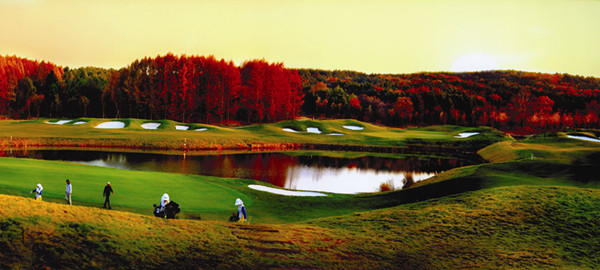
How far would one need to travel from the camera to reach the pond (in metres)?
38.3

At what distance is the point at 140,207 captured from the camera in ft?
65.2

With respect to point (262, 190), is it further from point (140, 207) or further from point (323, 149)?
point (323, 149)

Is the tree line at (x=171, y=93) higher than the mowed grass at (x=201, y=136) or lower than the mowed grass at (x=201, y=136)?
higher

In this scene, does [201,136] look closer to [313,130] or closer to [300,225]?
[313,130]

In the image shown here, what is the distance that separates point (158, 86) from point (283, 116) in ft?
106

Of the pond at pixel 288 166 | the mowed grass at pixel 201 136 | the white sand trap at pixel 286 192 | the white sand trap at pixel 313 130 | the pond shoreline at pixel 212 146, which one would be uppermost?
the white sand trap at pixel 313 130

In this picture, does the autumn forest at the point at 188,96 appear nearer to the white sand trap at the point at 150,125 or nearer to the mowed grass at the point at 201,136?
the white sand trap at the point at 150,125

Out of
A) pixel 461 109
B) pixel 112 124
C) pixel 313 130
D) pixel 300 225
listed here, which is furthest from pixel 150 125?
pixel 461 109

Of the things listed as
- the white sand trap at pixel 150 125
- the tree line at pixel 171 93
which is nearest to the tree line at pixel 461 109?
the tree line at pixel 171 93

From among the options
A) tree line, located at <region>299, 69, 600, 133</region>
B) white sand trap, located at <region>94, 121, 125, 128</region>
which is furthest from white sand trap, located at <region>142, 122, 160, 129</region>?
tree line, located at <region>299, 69, 600, 133</region>

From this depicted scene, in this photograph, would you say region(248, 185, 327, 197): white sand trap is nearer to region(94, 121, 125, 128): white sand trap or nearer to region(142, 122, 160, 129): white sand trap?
region(142, 122, 160, 129): white sand trap

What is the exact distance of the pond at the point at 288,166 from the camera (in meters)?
38.3

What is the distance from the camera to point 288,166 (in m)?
47.4

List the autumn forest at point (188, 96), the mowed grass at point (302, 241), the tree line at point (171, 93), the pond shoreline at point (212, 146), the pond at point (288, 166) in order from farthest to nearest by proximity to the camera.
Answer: the autumn forest at point (188, 96), the tree line at point (171, 93), the pond shoreline at point (212, 146), the pond at point (288, 166), the mowed grass at point (302, 241)
